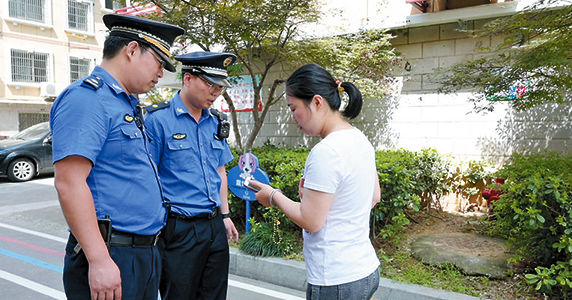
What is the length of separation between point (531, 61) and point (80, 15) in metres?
21.5

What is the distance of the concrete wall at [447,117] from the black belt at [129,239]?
5.28 metres

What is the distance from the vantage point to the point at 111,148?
1.65m

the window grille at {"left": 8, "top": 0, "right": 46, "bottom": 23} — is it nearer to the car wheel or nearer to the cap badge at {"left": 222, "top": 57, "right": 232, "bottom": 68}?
the car wheel

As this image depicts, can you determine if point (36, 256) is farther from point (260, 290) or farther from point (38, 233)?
point (260, 290)

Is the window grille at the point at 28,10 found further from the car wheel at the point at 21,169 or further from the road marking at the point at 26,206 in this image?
the road marking at the point at 26,206

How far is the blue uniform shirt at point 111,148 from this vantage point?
1513 millimetres

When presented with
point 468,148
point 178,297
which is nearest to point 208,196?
point 178,297

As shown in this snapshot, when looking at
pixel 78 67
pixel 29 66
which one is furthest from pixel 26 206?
pixel 78 67

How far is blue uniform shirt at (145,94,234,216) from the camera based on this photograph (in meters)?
2.46

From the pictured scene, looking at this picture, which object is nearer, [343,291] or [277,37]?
[343,291]

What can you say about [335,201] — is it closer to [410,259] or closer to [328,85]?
[328,85]

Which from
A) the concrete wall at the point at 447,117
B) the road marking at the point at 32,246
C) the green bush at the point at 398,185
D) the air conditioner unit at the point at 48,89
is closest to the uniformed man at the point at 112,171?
the green bush at the point at 398,185

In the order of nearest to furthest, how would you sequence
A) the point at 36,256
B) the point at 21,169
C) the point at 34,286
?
the point at 34,286 → the point at 36,256 → the point at 21,169

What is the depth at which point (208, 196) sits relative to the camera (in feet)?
8.33
